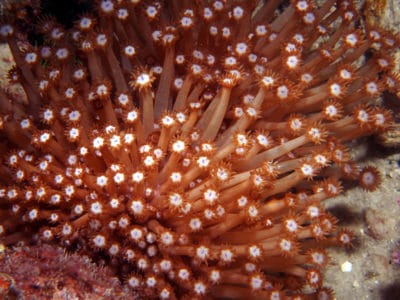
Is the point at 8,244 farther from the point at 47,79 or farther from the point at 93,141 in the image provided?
the point at 47,79

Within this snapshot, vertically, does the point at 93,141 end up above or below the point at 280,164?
above

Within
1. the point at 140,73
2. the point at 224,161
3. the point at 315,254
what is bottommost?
the point at 315,254

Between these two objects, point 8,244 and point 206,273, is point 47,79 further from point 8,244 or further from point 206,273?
point 206,273

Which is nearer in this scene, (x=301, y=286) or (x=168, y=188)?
(x=168, y=188)

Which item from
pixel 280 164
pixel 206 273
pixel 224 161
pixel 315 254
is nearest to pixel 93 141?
pixel 224 161

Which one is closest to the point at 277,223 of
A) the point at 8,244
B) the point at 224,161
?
the point at 224,161

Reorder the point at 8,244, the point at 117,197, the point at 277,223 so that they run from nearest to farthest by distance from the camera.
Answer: the point at 117,197 < the point at 8,244 < the point at 277,223

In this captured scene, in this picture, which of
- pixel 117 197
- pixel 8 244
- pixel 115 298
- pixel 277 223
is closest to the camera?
pixel 115 298
